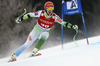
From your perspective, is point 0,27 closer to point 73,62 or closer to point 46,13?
point 46,13

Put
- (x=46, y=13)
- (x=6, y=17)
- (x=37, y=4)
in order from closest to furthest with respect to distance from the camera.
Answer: (x=46, y=13), (x=37, y=4), (x=6, y=17)

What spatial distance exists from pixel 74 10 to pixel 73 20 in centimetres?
253

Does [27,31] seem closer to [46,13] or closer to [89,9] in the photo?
[89,9]

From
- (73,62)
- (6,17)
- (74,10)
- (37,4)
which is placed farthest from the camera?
(6,17)

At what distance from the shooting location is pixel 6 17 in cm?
652

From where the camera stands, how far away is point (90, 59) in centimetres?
215

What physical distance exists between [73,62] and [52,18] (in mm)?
1333

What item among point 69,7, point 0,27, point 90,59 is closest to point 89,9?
point 69,7

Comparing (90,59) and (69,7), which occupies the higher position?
(69,7)

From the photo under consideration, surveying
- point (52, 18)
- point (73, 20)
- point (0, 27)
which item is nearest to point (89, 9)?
point (73, 20)

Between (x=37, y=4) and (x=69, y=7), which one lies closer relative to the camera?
(x=69, y=7)

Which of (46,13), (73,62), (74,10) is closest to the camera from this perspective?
(73,62)

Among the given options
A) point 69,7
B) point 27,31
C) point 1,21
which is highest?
point 69,7

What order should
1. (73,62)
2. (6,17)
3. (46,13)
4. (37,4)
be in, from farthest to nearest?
(6,17) → (37,4) → (46,13) → (73,62)
